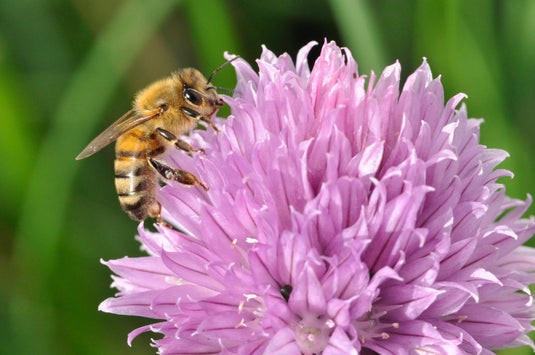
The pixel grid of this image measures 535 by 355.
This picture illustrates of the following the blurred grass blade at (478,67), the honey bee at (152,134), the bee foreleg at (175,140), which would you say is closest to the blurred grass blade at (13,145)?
the honey bee at (152,134)

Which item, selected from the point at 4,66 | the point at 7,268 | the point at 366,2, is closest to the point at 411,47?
the point at 366,2

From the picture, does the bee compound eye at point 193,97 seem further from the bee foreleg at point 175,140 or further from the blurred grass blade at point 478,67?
the blurred grass blade at point 478,67

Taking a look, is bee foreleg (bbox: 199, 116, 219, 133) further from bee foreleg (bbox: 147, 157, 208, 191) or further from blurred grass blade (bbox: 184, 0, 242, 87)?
blurred grass blade (bbox: 184, 0, 242, 87)

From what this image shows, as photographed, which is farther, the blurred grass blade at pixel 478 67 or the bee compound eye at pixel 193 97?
the blurred grass blade at pixel 478 67

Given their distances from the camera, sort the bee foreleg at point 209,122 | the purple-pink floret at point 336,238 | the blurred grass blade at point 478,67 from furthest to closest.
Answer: the blurred grass blade at point 478,67 → the bee foreleg at point 209,122 → the purple-pink floret at point 336,238

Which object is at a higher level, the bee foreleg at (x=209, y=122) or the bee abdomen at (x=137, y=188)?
the bee foreleg at (x=209, y=122)

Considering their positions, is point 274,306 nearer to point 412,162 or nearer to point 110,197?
point 412,162
